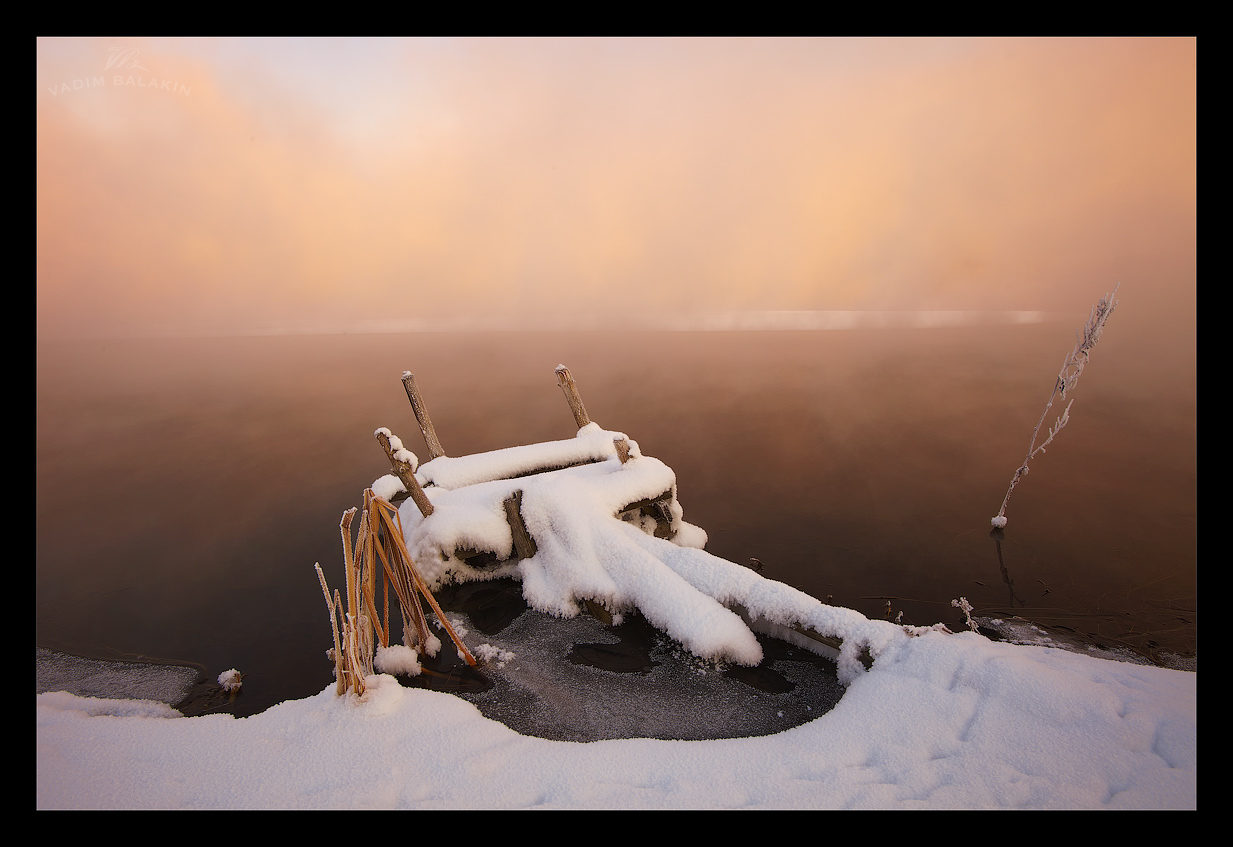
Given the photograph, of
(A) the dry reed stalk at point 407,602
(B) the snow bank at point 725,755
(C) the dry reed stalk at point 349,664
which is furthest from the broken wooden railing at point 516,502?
(B) the snow bank at point 725,755

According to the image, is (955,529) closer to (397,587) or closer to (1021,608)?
(1021,608)

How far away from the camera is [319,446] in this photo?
52.0ft

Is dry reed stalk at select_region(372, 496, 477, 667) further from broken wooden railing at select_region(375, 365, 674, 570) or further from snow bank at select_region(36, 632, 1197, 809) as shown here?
broken wooden railing at select_region(375, 365, 674, 570)

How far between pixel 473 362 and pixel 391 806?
1334 inches

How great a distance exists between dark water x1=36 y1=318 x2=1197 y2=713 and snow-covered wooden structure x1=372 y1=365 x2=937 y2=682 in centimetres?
225

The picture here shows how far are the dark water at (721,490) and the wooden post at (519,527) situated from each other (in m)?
2.66

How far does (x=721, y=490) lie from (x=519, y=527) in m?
6.54

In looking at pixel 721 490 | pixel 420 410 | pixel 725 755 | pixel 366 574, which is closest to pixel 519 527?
pixel 366 574

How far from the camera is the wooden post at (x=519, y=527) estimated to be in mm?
6117

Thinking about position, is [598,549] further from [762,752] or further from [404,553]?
[762,752]

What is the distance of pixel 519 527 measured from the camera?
6.13 meters

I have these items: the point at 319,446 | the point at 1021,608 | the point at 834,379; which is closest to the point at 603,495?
the point at 1021,608

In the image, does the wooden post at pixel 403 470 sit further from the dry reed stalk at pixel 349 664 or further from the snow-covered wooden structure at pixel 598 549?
the dry reed stalk at pixel 349 664

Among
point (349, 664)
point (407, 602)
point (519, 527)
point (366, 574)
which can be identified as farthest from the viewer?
point (519, 527)
